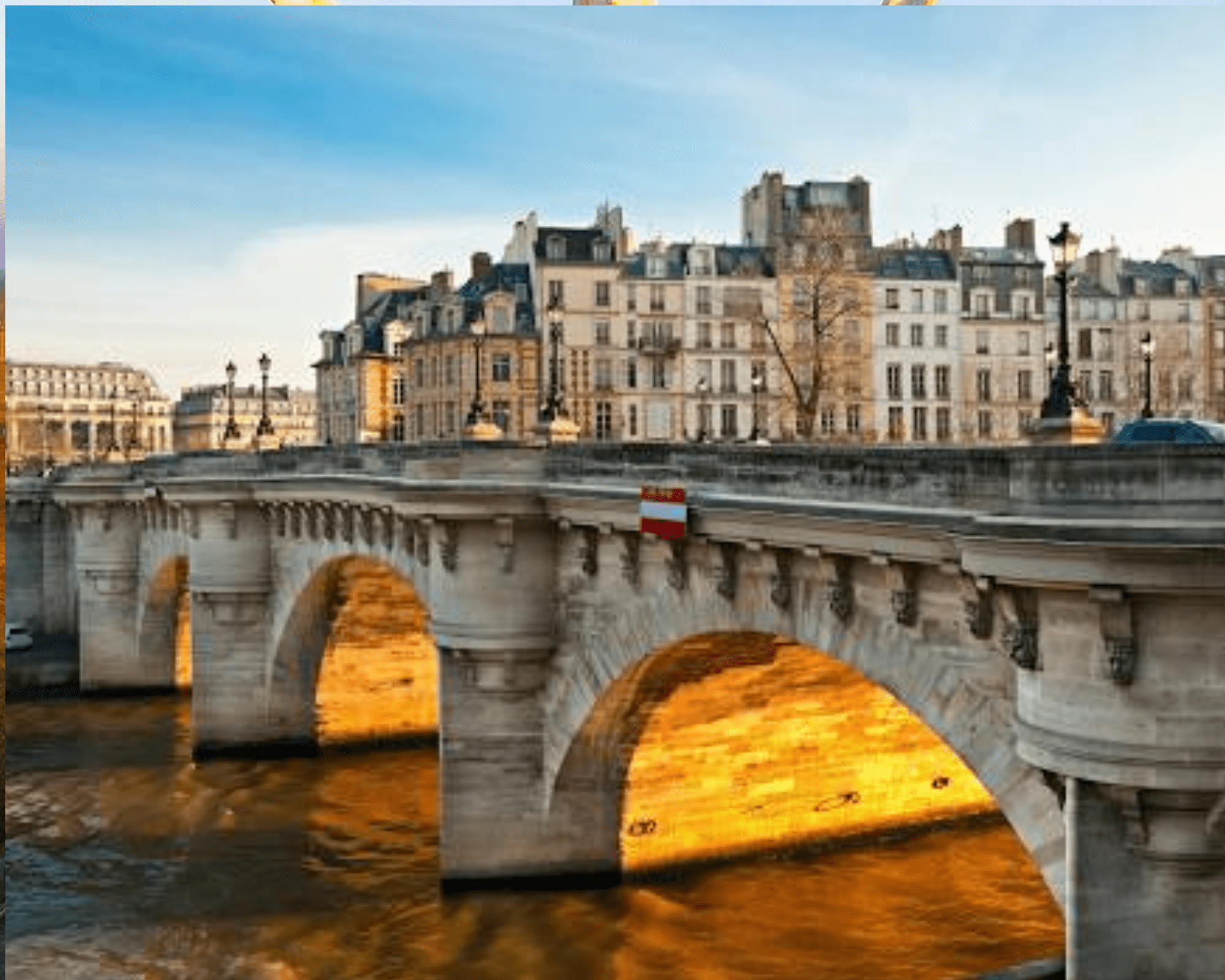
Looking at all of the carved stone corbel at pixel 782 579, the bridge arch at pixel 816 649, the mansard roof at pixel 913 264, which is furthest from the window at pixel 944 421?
the carved stone corbel at pixel 782 579

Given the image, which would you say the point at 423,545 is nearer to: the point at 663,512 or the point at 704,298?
the point at 663,512

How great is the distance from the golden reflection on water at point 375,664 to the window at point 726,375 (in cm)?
3384

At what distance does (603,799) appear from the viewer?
24.8 metres

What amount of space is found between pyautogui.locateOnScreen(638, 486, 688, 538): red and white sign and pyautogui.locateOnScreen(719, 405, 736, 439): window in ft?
169

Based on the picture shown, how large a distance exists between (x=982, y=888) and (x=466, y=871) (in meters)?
8.96

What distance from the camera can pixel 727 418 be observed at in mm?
71312

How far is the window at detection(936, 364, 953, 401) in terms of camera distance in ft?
240

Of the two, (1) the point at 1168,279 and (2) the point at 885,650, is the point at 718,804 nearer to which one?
(2) the point at 885,650

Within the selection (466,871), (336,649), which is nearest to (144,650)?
(336,649)

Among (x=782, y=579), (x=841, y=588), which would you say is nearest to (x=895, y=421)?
(x=782, y=579)

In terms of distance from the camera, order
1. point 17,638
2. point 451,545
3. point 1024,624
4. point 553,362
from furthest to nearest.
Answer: point 17,638 → point 553,362 → point 451,545 → point 1024,624

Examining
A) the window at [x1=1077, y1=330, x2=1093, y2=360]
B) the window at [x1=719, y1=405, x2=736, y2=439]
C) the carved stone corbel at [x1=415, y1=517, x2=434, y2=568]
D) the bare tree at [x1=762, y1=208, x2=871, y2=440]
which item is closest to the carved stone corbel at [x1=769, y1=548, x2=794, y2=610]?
the carved stone corbel at [x1=415, y1=517, x2=434, y2=568]

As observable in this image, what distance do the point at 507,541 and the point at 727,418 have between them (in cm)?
4796

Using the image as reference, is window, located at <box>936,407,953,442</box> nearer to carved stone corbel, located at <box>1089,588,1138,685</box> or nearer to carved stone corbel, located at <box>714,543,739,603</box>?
carved stone corbel, located at <box>714,543,739,603</box>
